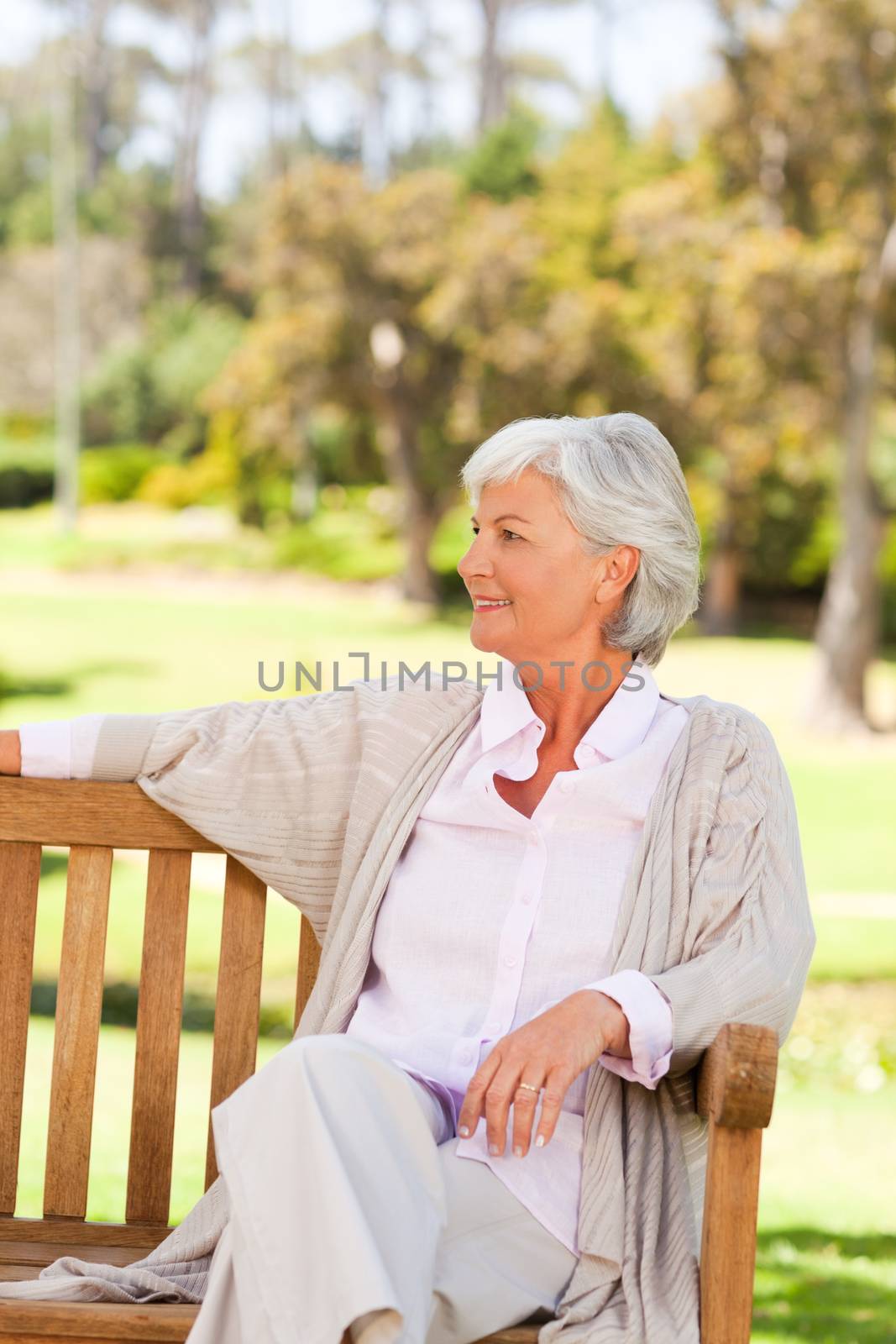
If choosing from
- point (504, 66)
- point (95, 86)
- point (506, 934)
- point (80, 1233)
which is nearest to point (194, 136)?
point (95, 86)

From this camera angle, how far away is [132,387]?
27844mm

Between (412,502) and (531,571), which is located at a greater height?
(531,571)

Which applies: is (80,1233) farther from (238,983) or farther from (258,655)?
(258,655)

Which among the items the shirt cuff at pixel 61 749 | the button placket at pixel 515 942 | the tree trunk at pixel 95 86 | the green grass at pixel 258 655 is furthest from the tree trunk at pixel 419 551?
the button placket at pixel 515 942

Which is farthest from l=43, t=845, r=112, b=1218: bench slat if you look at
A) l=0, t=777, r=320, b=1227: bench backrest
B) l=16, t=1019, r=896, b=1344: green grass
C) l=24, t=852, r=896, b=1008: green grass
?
l=24, t=852, r=896, b=1008: green grass

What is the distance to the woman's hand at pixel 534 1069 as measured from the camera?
1760 millimetres

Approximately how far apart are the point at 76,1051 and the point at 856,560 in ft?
43.5

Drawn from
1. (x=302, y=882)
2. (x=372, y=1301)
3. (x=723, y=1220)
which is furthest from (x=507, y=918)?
(x=372, y=1301)

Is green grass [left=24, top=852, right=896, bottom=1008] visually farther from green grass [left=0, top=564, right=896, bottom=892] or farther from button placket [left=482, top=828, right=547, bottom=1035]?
button placket [left=482, top=828, right=547, bottom=1035]

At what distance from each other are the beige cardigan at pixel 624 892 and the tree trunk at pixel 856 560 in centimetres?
1282

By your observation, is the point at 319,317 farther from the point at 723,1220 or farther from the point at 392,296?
the point at 723,1220

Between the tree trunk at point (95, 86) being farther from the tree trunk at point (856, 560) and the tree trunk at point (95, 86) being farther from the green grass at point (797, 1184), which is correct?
the green grass at point (797, 1184)

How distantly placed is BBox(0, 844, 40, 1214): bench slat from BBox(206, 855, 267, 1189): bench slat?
0.29 m

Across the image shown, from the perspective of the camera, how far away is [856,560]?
14.7 metres
